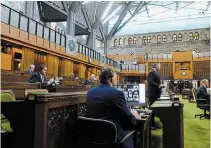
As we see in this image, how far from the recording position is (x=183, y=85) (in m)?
23.2

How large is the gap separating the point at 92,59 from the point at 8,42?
32.4 ft

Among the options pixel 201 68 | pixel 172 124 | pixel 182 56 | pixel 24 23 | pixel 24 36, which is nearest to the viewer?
pixel 172 124

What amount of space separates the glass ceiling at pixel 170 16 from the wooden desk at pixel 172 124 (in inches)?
1022

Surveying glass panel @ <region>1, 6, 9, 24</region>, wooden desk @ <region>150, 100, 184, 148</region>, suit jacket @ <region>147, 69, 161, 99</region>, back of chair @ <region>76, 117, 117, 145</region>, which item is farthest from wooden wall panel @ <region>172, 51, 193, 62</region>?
back of chair @ <region>76, 117, 117, 145</region>

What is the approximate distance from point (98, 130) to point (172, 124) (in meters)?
1.47

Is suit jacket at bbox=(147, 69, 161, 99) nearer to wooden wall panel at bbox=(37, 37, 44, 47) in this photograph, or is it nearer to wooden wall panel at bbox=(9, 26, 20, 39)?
wooden wall panel at bbox=(9, 26, 20, 39)

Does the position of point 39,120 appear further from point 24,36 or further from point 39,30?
point 39,30

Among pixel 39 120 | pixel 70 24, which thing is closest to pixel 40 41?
pixel 70 24

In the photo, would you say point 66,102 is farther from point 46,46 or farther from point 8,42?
point 46,46

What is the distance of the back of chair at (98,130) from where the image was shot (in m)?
1.75

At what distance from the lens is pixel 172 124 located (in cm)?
288

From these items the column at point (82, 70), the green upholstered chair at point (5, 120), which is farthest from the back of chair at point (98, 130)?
Answer: the column at point (82, 70)

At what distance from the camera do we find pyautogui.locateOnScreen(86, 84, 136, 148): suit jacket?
188 cm

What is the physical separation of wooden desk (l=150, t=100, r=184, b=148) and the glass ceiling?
26.0 m
